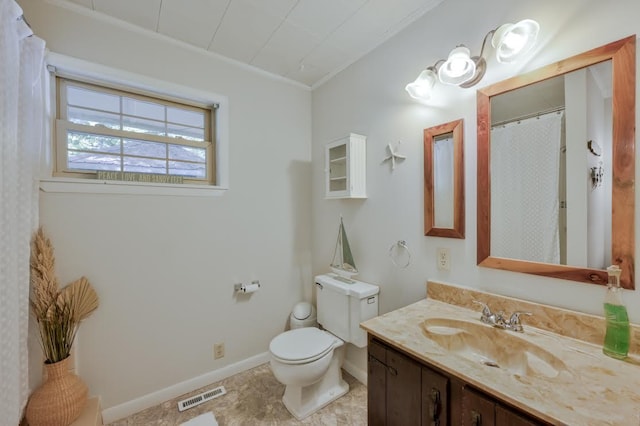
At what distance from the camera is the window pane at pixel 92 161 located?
1.63m

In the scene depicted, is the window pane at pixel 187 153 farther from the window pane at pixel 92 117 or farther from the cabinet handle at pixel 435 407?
the cabinet handle at pixel 435 407

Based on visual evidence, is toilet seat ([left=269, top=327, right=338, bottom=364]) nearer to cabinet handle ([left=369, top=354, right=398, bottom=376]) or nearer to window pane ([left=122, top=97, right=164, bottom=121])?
cabinet handle ([left=369, top=354, right=398, bottom=376])

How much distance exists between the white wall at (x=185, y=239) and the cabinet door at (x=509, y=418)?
1790 mm

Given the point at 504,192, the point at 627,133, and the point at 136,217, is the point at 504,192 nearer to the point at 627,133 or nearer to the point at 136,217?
the point at 627,133

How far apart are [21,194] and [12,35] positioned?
699 millimetres

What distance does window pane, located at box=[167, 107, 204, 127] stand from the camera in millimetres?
1963

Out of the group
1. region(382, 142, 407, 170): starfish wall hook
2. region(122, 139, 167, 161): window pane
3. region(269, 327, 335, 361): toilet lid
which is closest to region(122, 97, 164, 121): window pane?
region(122, 139, 167, 161): window pane

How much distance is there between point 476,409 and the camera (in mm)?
823

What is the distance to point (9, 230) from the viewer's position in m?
1.12

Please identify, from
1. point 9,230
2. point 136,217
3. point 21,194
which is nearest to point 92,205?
point 136,217

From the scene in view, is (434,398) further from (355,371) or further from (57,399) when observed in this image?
(57,399)

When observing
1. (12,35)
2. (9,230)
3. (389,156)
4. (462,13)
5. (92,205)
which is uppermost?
(462,13)

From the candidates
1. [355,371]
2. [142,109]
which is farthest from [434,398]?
[142,109]

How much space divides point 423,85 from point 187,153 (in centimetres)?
170
